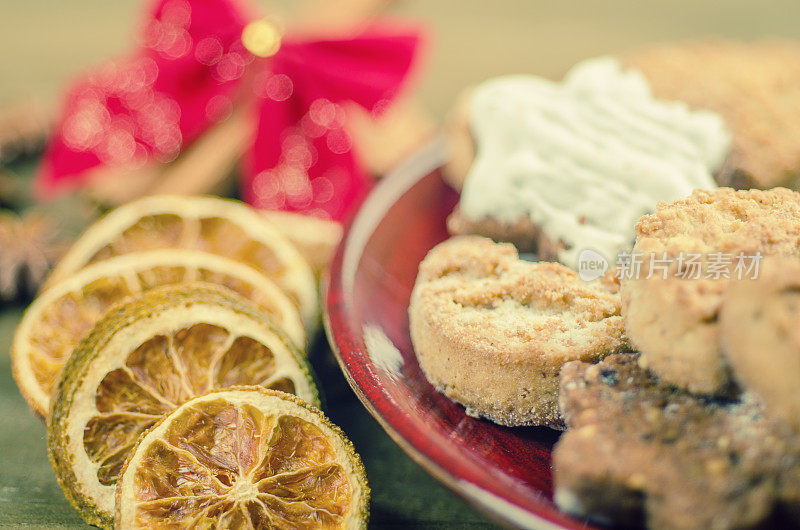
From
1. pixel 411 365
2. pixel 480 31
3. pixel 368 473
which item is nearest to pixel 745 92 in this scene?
pixel 411 365

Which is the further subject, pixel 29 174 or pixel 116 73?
pixel 29 174

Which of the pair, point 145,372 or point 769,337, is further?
point 145,372

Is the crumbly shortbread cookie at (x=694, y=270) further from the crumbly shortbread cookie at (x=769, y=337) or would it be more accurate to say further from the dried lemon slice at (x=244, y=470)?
the dried lemon slice at (x=244, y=470)

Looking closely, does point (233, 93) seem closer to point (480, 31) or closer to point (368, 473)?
point (368, 473)

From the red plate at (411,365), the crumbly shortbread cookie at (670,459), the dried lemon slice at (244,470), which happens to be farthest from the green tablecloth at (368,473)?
the crumbly shortbread cookie at (670,459)

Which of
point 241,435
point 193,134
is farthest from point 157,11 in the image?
point 241,435

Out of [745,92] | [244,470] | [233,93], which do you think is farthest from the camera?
[233,93]

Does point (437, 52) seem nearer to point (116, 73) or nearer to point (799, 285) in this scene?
point (116, 73)
